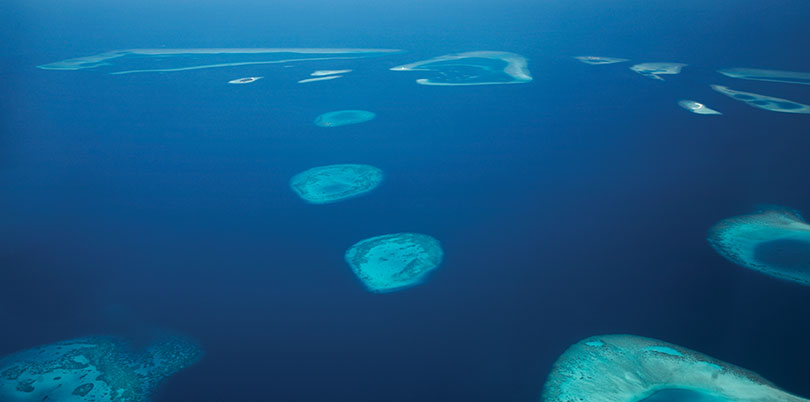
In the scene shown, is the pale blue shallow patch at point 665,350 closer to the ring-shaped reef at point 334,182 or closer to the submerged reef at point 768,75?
the ring-shaped reef at point 334,182

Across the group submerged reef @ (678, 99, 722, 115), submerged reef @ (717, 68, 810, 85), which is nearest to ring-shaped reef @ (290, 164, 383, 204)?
submerged reef @ (678, 99, 722, 115)

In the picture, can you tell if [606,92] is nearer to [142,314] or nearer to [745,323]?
[745,323]

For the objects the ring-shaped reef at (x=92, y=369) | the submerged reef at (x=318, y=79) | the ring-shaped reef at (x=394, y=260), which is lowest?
the ring-shaped reef at (x=92, y=369)

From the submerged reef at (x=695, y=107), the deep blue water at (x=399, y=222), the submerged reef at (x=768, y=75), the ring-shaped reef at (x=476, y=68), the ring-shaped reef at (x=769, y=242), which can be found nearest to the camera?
the deep blue water at (x=399, y=222)

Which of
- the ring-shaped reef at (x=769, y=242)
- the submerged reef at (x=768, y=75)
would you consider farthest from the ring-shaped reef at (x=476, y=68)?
the ring-shaped reef at (x=769, y=242)

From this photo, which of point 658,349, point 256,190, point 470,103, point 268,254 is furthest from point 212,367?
point 470,103

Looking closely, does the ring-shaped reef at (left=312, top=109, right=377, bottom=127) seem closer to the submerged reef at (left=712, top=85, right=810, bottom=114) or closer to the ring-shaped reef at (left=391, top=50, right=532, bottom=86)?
the ring-shaped reef at (left=391, top=50, right=532, bottom=86)
